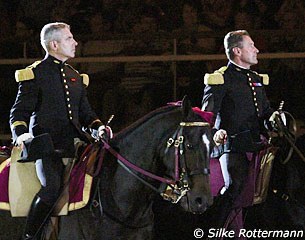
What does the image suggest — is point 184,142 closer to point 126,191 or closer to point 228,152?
point 126,191

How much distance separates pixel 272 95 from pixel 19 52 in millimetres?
2033

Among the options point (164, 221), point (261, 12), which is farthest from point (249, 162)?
point (261, 12)

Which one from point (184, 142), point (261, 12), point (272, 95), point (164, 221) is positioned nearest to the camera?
point (184, 142)

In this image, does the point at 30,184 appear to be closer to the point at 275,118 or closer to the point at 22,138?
the point at 22,138

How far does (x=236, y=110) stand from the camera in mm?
5227

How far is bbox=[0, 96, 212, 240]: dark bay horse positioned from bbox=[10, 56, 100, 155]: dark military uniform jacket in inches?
11.2

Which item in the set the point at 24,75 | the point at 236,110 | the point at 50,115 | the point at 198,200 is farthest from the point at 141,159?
the point at 236,110

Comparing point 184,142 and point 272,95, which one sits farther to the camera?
point 272,95

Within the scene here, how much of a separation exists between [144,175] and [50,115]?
23.4 inches

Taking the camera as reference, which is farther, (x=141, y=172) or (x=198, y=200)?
(x=141, y=172)

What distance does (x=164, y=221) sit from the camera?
593 cm

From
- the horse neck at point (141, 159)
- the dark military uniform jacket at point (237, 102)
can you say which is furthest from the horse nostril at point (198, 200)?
the dark military uniform jacket at point (237, 102)

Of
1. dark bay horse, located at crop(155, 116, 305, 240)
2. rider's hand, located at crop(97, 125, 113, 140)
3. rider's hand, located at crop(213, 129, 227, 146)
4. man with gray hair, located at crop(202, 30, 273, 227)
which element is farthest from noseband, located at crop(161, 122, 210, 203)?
dark bay horse, located at crop(155, 116, 305, 240)

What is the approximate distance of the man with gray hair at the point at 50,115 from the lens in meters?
4.38
